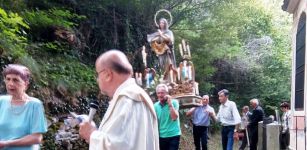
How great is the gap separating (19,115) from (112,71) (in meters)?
1.23

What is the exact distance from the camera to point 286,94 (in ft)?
98.9

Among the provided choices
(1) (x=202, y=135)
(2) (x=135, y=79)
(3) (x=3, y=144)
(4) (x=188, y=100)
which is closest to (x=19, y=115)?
(3) (x=3, y=144)

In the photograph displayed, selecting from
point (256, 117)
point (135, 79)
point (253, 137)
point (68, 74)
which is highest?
point (68, 74)

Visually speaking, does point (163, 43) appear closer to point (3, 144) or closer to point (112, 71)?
point (3, 144)

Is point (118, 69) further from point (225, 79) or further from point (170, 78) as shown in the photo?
point (225, 79)

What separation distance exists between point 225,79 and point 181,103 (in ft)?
55.1

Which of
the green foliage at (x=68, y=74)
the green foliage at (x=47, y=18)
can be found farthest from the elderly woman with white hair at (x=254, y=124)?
the green foliage at (x=47, y=18)

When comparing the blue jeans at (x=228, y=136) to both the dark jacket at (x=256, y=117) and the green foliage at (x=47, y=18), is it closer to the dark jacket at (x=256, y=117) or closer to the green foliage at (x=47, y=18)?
the dark jacket at (x=256, y=117)

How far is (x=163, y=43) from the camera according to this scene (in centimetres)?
1462

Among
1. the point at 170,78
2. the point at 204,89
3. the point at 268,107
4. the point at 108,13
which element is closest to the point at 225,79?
the point at 268,107

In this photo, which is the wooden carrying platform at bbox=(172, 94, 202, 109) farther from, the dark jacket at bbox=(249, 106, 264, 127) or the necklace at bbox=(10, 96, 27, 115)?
the necklace at bbox=(10, 96, 27, 115)

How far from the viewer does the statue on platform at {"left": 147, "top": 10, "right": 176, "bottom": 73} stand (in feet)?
47.5

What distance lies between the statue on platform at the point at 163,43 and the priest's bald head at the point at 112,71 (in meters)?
11.3

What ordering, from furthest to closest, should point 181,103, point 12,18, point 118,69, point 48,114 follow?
point 181,103
point 48,114
point 12,18
point 118,69
